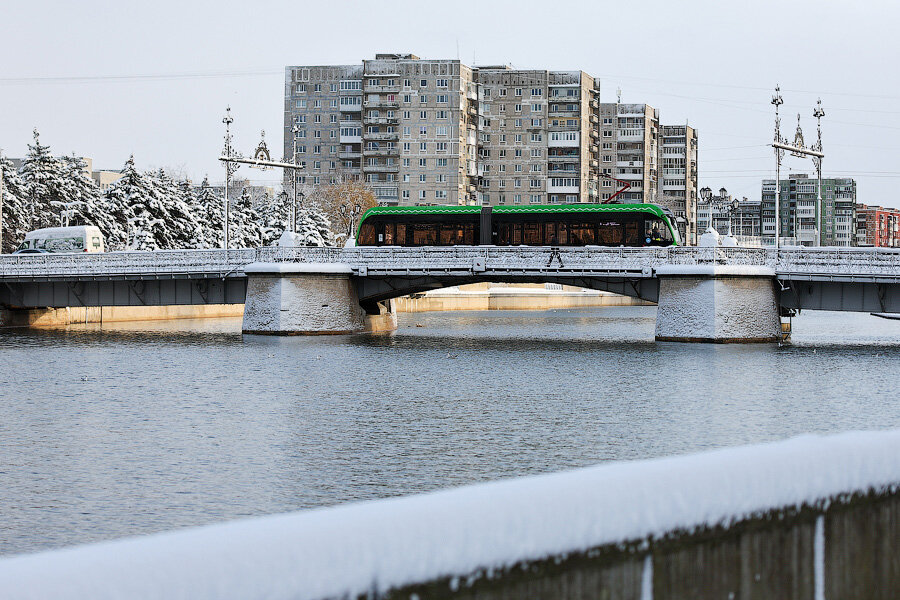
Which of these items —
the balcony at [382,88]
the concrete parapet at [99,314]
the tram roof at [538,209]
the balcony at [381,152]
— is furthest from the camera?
the balcony at [381,152]

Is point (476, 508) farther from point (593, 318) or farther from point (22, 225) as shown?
point (22, 225)

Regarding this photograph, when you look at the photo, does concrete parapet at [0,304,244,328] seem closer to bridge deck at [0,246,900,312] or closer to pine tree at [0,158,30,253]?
bridge deck at [0,246,900,312]

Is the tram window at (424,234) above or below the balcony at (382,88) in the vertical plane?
below

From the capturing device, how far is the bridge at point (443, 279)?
4591 cm

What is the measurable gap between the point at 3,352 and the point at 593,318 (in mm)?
44551

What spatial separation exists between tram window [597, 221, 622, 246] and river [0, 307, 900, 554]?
5.57 meters

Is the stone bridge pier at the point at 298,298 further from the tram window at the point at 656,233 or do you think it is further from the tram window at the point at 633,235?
the tram window at the point at 656,233

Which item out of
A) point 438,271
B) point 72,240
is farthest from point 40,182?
point 438,271

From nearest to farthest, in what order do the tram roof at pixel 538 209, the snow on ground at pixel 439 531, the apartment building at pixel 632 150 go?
1. the snow on ground at pixel 439 531
2. the tram roof at pixel 538 209
3. the apartment building at pixel 632 150

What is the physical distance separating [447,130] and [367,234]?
76354mm

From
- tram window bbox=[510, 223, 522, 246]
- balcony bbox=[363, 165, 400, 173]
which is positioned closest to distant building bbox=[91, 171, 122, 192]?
balcony bbox=[363, 165, 400, 173]

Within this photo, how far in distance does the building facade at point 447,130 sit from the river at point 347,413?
274ft

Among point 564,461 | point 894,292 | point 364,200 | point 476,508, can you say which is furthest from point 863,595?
point 364,200

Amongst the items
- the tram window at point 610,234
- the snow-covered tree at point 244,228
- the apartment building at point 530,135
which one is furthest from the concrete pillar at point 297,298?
the apartment building at point 530,135
